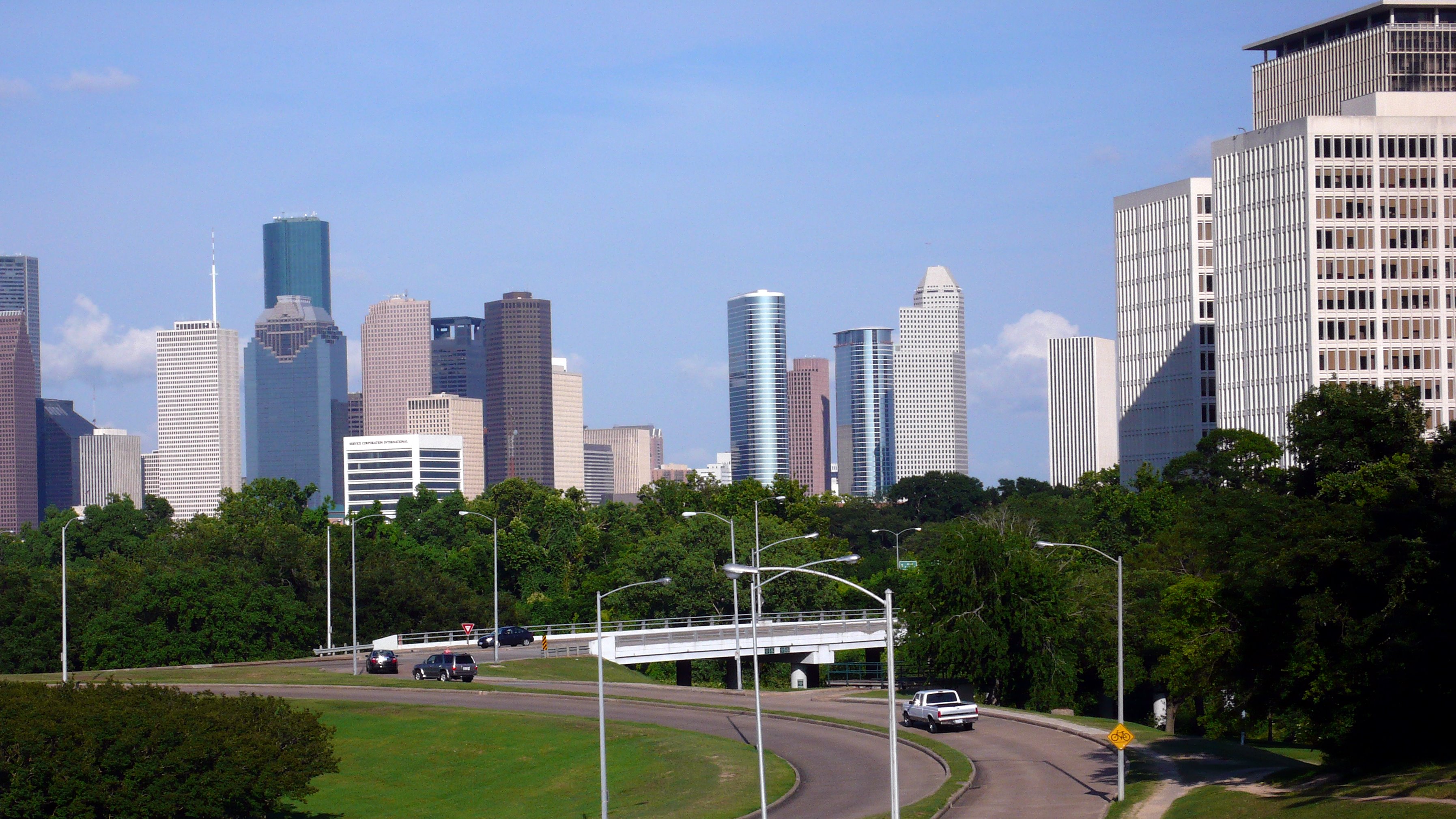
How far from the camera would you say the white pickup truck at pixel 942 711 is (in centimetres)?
6112

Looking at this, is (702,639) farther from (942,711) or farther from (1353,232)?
(1353,232)

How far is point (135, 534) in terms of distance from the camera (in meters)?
169

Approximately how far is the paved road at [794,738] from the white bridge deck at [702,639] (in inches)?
333

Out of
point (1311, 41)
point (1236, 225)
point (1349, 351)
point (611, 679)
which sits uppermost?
point (1311, 41)

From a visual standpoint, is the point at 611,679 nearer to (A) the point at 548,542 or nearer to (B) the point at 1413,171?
(A) the point at 548,542

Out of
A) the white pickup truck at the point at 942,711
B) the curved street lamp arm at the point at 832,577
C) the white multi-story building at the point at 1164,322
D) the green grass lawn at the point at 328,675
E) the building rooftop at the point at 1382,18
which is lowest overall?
the green grass lawn at the point at 328,675

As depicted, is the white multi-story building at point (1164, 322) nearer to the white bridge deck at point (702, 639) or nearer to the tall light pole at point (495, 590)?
the tall light pole at point (495, 590)

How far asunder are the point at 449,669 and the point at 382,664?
592cm

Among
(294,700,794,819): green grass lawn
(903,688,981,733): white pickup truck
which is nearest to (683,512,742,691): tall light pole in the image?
(294,700,794,819): green grass lawn

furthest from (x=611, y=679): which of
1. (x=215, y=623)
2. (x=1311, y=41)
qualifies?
(x=1311, y=41)

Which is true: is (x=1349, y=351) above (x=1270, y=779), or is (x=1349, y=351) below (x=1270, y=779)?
above

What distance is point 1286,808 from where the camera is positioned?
133 feet

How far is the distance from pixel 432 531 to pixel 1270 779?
128m

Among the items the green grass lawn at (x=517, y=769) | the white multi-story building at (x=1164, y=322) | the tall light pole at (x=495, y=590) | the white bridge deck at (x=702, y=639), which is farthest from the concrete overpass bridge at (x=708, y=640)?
the white multi-story building at (x=1164, y=322)
